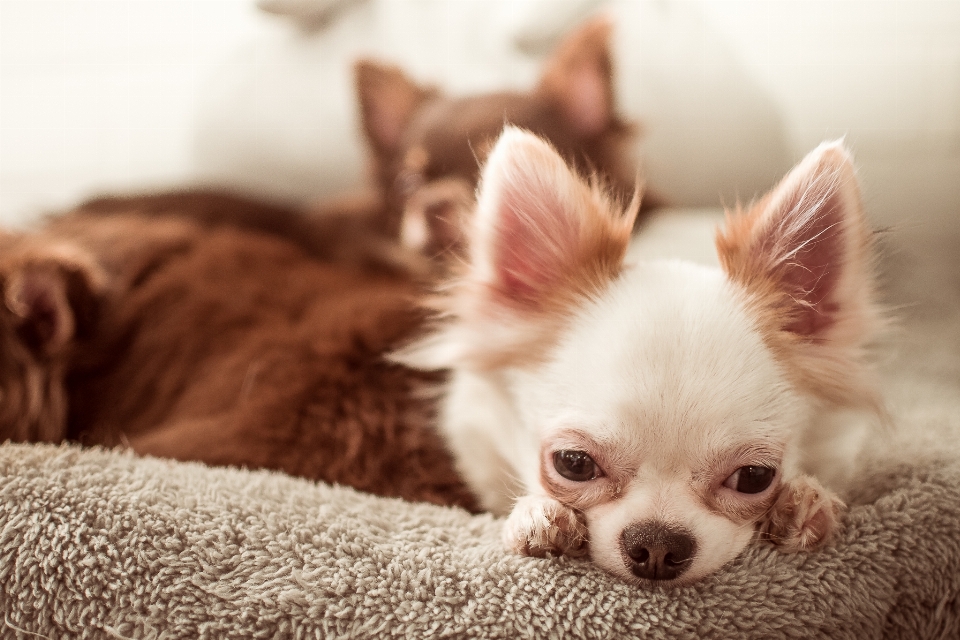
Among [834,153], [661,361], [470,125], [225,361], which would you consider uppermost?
[834,153]

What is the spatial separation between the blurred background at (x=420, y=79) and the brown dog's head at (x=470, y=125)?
5.7 inches

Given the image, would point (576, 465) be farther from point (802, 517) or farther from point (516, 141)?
point (516, 141)

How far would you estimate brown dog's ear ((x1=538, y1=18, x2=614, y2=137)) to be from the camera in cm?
157

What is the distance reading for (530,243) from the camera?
3.38 ft

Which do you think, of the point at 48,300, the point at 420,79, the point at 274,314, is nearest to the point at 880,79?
the point at 420,79

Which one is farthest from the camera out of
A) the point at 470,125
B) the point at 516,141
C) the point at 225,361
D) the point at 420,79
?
the point at 420,79

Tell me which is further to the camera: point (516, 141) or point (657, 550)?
point (516, 141)

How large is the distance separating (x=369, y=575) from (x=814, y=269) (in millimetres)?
680

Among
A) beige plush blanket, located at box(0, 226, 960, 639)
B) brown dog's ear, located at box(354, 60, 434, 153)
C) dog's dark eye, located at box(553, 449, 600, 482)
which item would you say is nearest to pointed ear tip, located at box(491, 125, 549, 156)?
dog's dark eye, located at box(553, 449, 600, 482)

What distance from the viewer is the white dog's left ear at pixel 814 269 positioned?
2.93ft

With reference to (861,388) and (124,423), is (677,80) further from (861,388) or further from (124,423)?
(124,423)

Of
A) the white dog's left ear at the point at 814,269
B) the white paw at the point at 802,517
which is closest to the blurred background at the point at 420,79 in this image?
the white dog's left ear at the point at 814,269

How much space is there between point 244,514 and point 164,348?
590 millimetres

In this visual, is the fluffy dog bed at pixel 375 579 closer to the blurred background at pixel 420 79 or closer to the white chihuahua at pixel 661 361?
the white chihuahua at pixel 661 361
